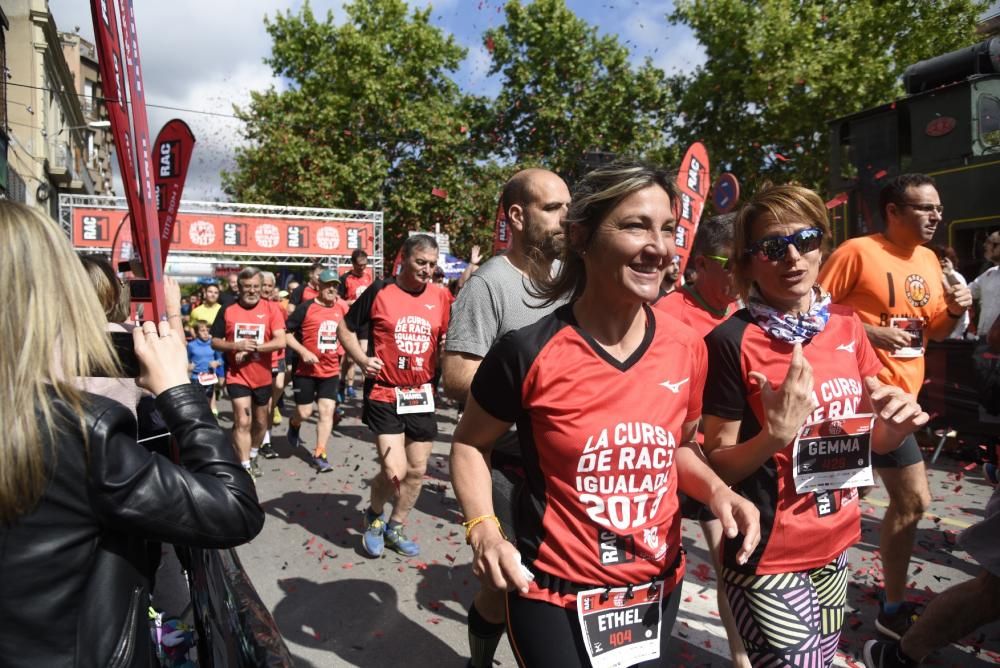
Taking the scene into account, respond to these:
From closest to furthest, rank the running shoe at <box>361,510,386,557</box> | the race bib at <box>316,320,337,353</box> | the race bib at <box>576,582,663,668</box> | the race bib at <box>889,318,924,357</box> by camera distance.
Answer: the race bib at <box>576,582,663,668</box>, the race bib at <box>889,318,924,357</box>, the running shoe at <box>361,510,386,557</box>, the race bib at <box>316,320,337,353</box>

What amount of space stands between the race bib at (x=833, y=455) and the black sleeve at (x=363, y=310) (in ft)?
12.6

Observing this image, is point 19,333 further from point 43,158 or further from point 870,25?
point 43,158

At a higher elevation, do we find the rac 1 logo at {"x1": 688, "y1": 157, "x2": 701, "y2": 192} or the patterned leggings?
the rac 1 logo at {"x1": 688, "y1": 157, "x2": 701, "y2": 192}

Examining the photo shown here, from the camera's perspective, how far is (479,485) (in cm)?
203

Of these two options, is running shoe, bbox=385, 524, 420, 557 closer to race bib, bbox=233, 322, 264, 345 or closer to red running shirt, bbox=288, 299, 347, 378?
race bib, bbox=233, 322, 264, 345

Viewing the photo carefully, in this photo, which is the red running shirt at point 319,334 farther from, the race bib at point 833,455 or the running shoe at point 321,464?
the race bib at point 833,455

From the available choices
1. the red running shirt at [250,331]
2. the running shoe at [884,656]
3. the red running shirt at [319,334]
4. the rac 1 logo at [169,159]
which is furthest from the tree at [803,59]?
the running shoe at [884,656]

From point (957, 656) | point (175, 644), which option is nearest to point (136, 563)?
point (175, 644)

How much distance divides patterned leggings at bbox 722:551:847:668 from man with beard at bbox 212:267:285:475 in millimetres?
5779

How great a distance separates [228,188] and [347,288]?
2384cm

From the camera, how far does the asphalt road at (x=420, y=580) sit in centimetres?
373

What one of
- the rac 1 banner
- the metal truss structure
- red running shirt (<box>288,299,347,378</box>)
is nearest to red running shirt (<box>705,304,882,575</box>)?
red running shirt (<box>288,299,347,378</box>)

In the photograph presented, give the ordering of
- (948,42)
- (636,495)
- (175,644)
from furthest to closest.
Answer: (948,42) < (175,644) < (636,495)

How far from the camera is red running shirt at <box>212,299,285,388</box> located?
7301 millimetres
